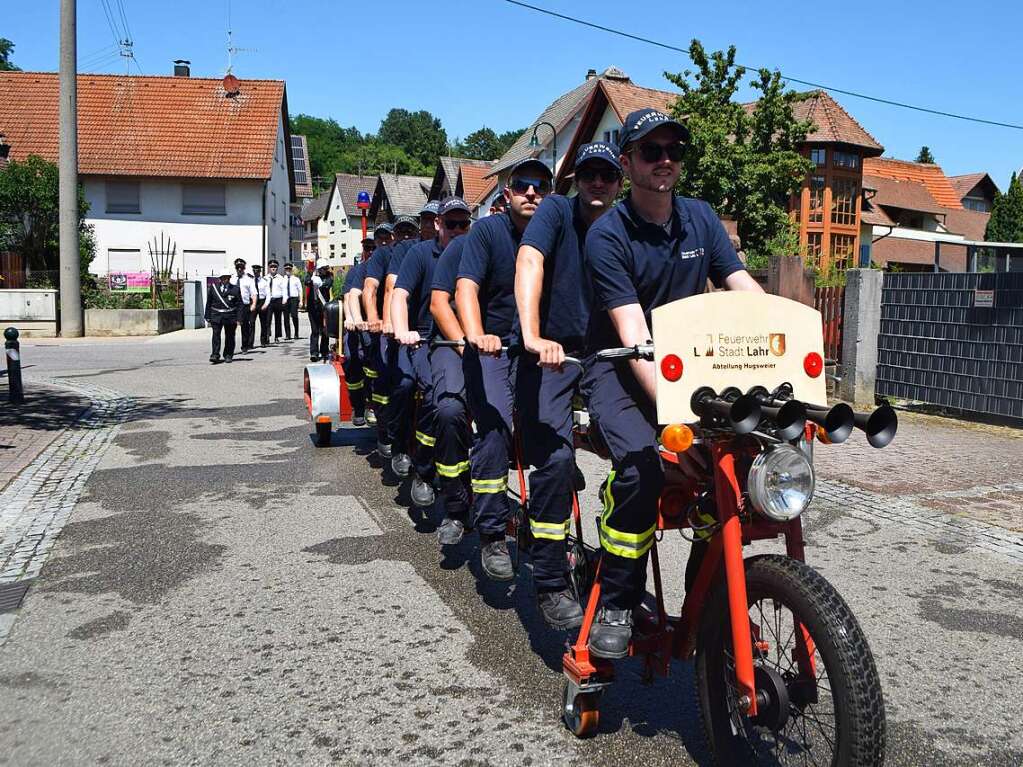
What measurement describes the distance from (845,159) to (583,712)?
46598mm

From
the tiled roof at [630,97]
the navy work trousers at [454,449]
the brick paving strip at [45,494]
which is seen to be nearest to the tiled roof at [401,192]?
the tiled roof at [630,97]

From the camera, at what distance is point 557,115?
52219 millimetres

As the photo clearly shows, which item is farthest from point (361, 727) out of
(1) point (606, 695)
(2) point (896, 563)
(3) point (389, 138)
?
(3) point (389, 138)

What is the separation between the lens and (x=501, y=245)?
494 cm

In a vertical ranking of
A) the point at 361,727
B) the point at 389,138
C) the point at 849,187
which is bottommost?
the point at 361,727

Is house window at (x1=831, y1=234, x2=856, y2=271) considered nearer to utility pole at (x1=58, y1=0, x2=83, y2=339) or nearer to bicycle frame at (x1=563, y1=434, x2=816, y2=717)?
utility pole at (x1=58, y1=0, x2=83, y2=339)

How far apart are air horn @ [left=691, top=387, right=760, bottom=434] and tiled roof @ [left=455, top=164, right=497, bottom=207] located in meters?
61.6

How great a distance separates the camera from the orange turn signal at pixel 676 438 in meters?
2.69

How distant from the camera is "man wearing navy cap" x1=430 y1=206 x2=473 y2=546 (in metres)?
5.24

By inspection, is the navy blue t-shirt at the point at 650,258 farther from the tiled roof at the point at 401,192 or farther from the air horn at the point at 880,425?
the tiled roof at the point at 401,192

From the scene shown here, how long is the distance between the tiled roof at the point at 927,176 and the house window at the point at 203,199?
4701 centimetres

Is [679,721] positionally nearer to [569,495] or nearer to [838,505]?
[569,495]

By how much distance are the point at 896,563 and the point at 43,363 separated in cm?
1572

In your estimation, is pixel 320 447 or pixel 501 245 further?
pixel 320 447
